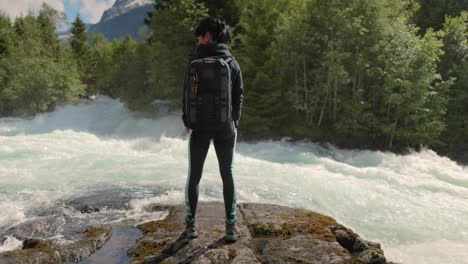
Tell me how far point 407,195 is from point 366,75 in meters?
11.3

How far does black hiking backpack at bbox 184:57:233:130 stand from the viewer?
4.14m

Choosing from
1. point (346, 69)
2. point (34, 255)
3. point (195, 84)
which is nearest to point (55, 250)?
point (34, 255)

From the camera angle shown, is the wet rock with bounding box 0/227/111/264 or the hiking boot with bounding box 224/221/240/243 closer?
the wet rock with bounding box 0/227/111/264

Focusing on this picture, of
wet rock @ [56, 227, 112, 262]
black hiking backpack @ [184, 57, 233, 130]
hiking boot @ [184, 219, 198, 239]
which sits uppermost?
black hiking backpack @ [184, 57, 233, 130]

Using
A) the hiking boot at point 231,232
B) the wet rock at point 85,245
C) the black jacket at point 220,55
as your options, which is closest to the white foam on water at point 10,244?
the wet rock at point 85,245

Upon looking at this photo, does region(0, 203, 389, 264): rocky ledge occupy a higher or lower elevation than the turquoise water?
higher

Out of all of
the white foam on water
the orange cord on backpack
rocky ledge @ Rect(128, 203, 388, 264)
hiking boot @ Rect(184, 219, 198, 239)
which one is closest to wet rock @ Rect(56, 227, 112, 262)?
rocky ledge @ Rect(128, 203, 388, 264)

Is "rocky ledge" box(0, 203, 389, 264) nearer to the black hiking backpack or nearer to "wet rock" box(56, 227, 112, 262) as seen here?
"wet rock" box(56, 227, 112, 262)

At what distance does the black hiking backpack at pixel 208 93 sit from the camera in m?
4.14

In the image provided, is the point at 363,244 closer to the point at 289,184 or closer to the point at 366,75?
the point at 289,184

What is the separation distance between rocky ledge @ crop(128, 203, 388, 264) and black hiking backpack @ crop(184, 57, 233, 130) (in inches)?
55.2

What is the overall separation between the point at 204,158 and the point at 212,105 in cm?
70

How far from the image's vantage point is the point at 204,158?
14.9 feet

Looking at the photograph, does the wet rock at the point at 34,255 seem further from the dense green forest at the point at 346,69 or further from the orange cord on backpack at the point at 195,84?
the dense green forest at the point at 346,69
